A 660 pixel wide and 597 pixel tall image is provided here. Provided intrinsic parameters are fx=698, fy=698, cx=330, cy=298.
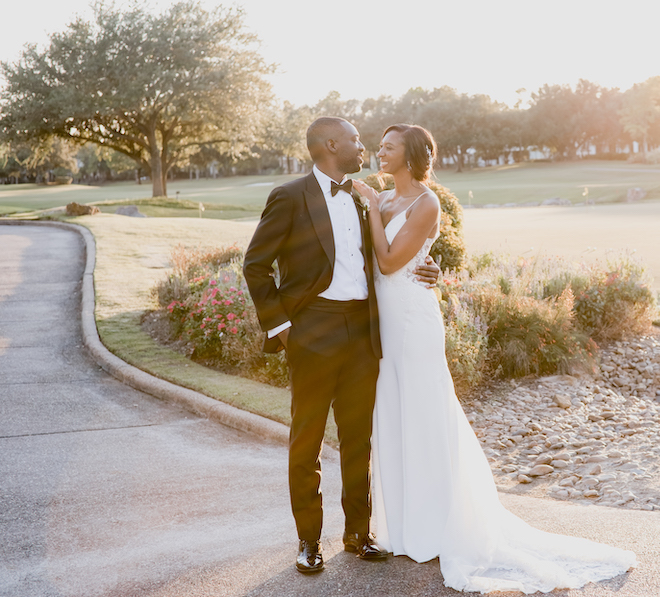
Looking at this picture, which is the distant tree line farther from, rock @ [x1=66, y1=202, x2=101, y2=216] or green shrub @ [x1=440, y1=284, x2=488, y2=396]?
green shrub @ [x1=440, y1=284, x2=488, y2=396]

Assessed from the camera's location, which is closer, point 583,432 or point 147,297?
point 583,432

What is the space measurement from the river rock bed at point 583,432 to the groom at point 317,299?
212 cm

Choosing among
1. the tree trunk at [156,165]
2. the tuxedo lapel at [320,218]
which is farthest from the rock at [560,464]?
the tree trunk at [156,165]

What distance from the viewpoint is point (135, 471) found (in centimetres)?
553

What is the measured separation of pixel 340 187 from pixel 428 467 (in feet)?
5.21

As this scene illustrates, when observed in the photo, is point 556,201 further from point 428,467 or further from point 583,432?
point 428,467

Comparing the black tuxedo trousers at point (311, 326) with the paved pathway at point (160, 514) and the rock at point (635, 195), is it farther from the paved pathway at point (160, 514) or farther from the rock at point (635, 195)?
the rock at point (635, 195)

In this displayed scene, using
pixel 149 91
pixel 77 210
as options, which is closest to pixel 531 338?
pixel 77 210

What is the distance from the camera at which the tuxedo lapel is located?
361 cm

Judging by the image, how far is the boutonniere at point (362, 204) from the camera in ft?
12.5

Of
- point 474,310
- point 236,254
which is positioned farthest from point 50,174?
point 474,310

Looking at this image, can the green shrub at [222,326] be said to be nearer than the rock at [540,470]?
No

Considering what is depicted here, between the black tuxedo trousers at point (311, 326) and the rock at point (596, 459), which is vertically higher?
the black tuxedo trousers at point (311, 326)

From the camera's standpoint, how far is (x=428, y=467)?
12.5 ft
